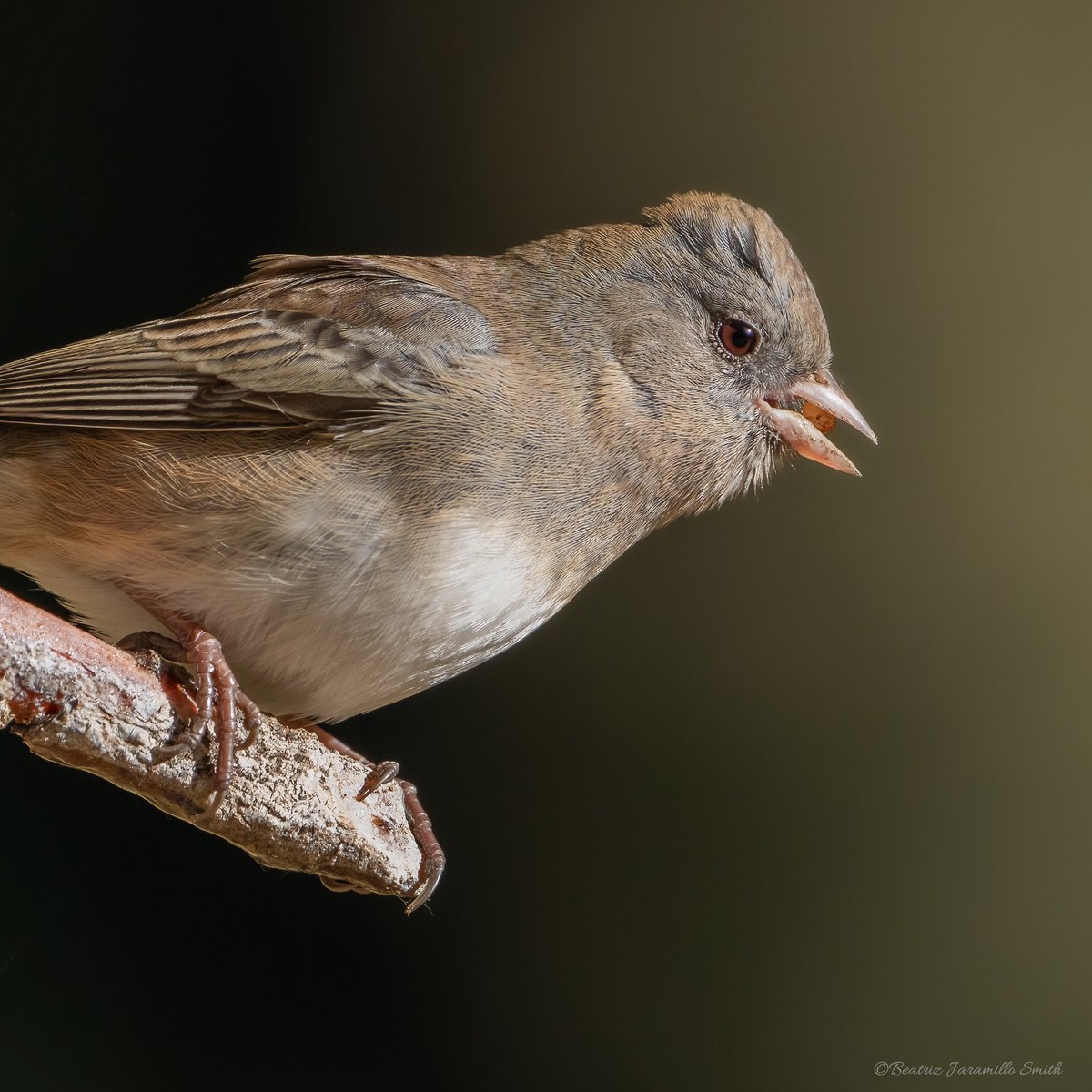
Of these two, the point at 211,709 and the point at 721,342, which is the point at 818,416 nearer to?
the point at 721,342

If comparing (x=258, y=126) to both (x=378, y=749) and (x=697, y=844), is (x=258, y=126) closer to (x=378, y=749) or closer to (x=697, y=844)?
(x=378, y=749)

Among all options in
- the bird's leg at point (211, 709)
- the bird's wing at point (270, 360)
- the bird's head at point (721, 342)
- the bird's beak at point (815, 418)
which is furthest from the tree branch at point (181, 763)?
the bird's beak at point (815, 418)

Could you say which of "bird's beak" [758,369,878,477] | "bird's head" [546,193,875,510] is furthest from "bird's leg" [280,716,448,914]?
"bird's beak" [758,369,878,477]

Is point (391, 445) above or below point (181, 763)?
above

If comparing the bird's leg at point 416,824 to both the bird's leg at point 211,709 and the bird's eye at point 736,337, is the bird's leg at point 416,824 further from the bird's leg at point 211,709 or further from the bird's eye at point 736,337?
the bird's eye at point 736,337

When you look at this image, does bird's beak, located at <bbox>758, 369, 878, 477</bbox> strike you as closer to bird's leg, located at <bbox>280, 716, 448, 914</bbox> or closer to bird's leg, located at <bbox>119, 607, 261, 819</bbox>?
bird's leg, located at <bbox>280, 716, 448, 914</bbox>

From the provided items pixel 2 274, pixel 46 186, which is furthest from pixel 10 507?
pixel 46 186

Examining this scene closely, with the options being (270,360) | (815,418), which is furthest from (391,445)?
(815,418)
